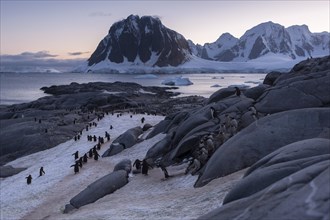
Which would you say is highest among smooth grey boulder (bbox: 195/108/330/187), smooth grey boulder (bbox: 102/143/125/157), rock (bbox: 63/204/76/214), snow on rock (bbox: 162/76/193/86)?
smooth grey boulder (bbox: 195/108/330/187)

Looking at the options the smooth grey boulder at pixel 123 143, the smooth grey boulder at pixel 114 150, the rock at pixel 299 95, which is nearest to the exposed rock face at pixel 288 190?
the rock at pixel 299 95

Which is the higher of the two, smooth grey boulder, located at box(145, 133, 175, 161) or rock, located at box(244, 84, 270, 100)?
rock, located at box(244, 84, 270, 100)

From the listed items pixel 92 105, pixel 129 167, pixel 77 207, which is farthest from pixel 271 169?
pixel 92 105

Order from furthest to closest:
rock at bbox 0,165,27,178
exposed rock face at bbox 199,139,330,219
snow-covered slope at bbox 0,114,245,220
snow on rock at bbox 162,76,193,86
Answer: snow on rock at bbox 162,76,193,86 < rock at bbox 0,165,27,178 < snow-covered slope at bbox 0,114,245,220 < exposed rock face at bbox 199,139,330,219

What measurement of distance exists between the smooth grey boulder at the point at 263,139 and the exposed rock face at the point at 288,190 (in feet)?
13.7

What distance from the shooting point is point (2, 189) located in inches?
1131

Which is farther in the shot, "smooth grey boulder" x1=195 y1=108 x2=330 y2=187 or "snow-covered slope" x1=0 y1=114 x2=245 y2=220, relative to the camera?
"smooth grey boulder" x1=195 y1=108 x2=330 y2=187

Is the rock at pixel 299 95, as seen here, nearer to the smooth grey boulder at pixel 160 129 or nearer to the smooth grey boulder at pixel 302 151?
the smooth grey boulder at pixel 302 151

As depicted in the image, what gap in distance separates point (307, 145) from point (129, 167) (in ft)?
49.0

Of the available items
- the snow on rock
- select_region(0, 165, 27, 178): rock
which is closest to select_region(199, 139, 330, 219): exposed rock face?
select_region(0, 165, 27, 178): rock

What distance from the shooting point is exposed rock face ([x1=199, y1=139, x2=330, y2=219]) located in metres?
7.92

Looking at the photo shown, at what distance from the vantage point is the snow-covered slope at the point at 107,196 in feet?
51.1

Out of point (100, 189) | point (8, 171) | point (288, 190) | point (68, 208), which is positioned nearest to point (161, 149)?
point (100, 189)

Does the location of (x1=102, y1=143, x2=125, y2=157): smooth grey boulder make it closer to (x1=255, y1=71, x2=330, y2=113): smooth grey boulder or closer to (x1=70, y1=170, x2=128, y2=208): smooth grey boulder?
(x1=70, y1=170, x2=128, y2=208): smooth grey boulder
